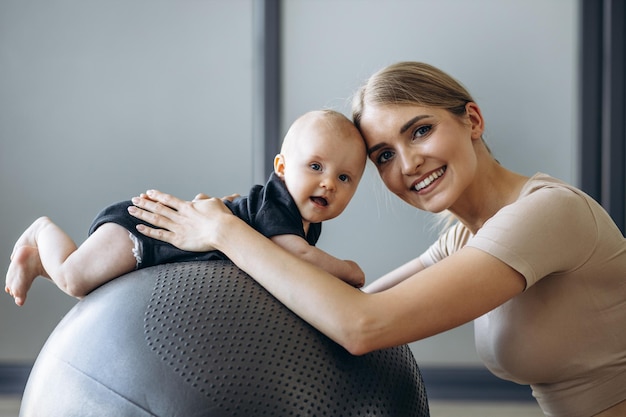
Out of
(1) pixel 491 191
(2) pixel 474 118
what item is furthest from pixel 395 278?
(2) pixel 474 118

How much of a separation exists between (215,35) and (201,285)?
6.98ft

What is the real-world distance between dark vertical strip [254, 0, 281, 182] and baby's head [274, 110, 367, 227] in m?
1.48

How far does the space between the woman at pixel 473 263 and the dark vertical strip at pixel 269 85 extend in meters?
1.39

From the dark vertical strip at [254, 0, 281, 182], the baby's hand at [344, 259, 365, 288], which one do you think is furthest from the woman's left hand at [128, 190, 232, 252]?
the dark vertical strip at [254, 0, 281, 182]

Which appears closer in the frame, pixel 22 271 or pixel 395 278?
pixel 22 271

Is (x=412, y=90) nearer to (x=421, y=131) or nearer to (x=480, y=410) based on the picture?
(x=421, y=131)

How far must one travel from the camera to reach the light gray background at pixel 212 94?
318 cm

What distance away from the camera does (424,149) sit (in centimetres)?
167

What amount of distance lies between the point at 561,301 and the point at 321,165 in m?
0.62

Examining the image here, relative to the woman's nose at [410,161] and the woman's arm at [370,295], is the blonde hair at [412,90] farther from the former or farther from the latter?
the woman's arm at [370,295]

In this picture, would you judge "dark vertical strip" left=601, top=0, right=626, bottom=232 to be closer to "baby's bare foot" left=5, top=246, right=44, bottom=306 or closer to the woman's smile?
the woman's smile

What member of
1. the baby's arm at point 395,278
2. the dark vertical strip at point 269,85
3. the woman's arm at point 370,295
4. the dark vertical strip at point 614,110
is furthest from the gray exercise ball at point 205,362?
the dark vertical strip at point 614,110

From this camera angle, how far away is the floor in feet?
10.2

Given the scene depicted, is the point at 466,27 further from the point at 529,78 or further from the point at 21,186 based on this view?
the point at 21,186
